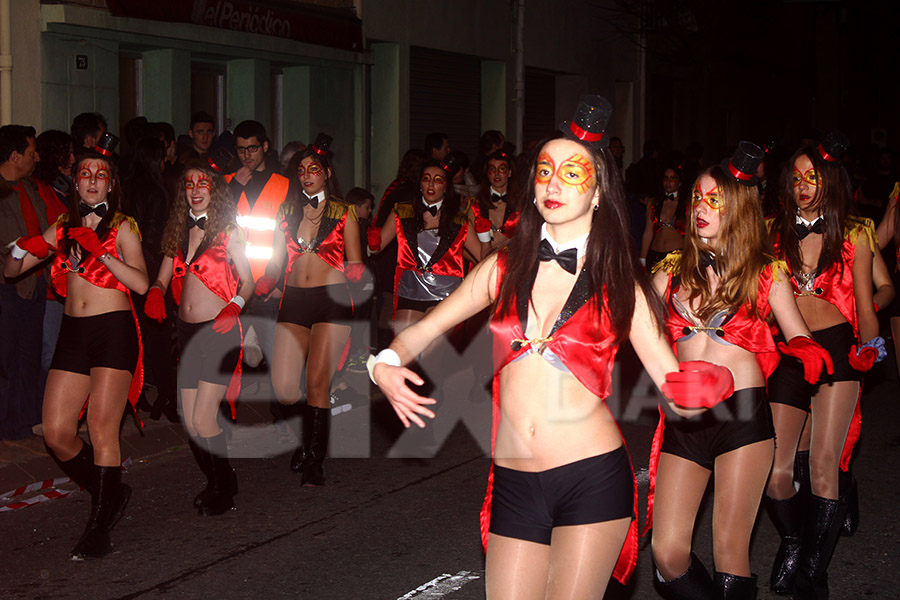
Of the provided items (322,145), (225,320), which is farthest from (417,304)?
(225,320)

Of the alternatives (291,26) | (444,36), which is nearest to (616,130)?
(444,36)

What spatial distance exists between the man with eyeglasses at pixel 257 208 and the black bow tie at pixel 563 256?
4068 mm

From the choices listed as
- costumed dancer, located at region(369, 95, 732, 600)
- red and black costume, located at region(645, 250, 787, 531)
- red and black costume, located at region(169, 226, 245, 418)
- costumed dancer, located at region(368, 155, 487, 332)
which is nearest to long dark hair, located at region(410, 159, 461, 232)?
costumed dancer, located at region(368, 155, 487, 332)

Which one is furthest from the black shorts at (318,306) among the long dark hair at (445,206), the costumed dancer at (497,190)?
the costumed dancer at (497,190)

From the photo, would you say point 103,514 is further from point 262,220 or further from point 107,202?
point 262,220

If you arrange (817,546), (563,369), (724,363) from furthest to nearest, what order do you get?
(817,546), (724,363), (563,369)

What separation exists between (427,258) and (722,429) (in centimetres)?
464

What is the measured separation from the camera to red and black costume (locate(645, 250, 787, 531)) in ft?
15.1

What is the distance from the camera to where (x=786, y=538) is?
5570mm

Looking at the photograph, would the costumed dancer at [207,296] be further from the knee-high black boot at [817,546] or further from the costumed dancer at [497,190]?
the costumed dancer at [497,190]

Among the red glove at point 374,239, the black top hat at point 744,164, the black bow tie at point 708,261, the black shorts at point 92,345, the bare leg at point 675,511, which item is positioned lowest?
the bare leg at point 675,511

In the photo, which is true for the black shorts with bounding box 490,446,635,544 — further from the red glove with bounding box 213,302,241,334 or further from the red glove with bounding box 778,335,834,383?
the red glove with bounding box 213,302,241,334

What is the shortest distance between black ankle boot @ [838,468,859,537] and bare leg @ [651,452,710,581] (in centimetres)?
180

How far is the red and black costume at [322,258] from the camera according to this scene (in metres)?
7.57
